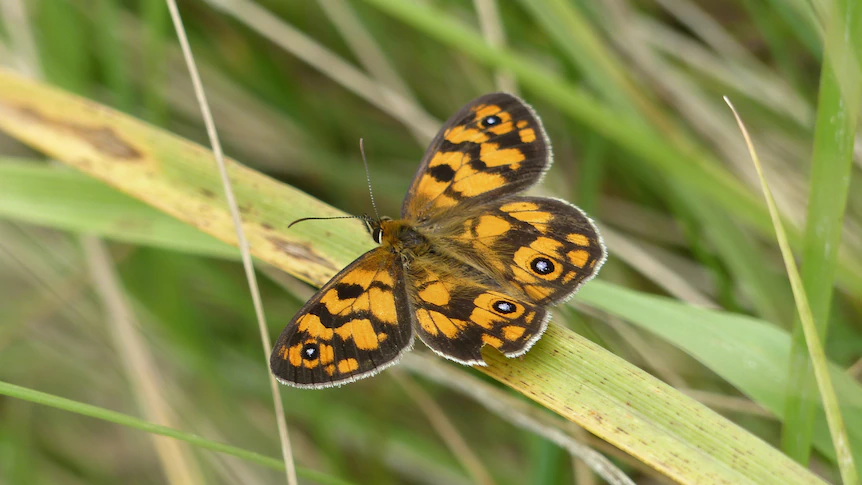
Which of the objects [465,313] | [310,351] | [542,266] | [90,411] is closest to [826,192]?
[542,266]

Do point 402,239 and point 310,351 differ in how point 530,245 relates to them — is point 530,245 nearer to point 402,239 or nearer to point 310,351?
point 402,239

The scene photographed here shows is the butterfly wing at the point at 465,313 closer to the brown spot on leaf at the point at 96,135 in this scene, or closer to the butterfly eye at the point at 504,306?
the butterfly eye at the point at 504,306

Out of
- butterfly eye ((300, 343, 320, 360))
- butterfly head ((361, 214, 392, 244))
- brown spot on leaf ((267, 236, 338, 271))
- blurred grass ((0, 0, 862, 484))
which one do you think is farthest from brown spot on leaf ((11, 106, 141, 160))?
butterfly eye ((300, 343, 320, 360))

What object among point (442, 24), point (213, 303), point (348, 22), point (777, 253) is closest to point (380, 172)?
point (348, 22)

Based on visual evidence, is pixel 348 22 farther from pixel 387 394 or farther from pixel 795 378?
pixel 795 378

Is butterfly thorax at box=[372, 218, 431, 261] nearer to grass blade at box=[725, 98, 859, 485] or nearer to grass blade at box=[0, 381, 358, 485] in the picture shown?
grass blade at box=[0, 381, 358, 485]
